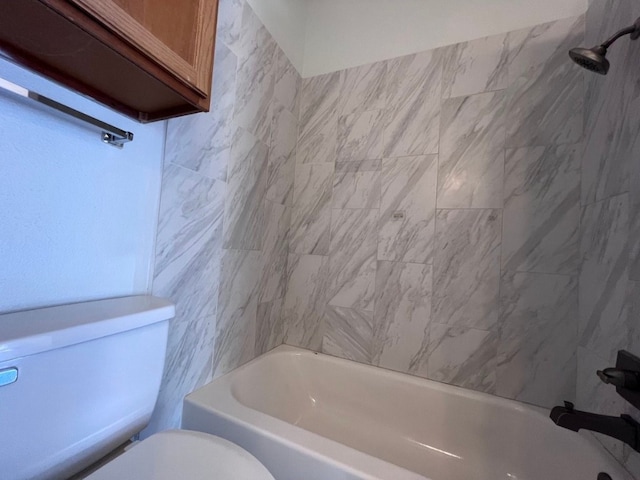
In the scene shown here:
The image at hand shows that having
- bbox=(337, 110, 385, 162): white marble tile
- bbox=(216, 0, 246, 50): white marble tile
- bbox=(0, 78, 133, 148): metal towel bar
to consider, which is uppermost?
bbox=(216, 0, 246, 50): white marble tile

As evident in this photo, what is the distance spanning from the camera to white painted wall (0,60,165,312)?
586 millimetres

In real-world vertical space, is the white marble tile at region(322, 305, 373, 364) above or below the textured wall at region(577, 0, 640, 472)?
below

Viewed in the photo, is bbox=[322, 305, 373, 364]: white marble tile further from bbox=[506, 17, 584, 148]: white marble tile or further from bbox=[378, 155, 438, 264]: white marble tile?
bbox=[506, 17, 584, 148]: white marble tile

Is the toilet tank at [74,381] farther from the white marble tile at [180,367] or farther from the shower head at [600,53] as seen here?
the shower head at [600,53]

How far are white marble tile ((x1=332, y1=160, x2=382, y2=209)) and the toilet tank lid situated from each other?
1.12 m

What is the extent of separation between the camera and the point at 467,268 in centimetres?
132

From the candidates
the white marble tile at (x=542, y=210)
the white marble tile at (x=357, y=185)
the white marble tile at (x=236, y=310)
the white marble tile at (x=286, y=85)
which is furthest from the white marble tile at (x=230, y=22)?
the white marble tile at (x=542, y=210)

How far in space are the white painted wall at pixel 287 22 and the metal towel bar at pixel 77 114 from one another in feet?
3.46

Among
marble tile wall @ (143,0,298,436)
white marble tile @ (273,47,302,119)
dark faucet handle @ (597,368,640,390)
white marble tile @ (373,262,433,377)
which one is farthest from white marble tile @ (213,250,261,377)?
dark faucet handle @ (597,368,640,390)

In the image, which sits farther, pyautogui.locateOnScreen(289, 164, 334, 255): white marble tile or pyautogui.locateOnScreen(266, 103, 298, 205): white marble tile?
pyautogui.locateOnScreen(289, 164, 334, 255): white marble tile

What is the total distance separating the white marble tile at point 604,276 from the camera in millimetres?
853

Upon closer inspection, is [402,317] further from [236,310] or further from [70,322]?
[70,322]

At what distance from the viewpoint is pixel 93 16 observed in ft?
1.57

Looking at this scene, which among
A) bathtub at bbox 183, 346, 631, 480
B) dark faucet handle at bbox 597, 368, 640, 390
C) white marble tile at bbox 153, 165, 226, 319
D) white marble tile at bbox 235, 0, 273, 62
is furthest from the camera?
white marble tile at bbox 235, 0, 273, 62
